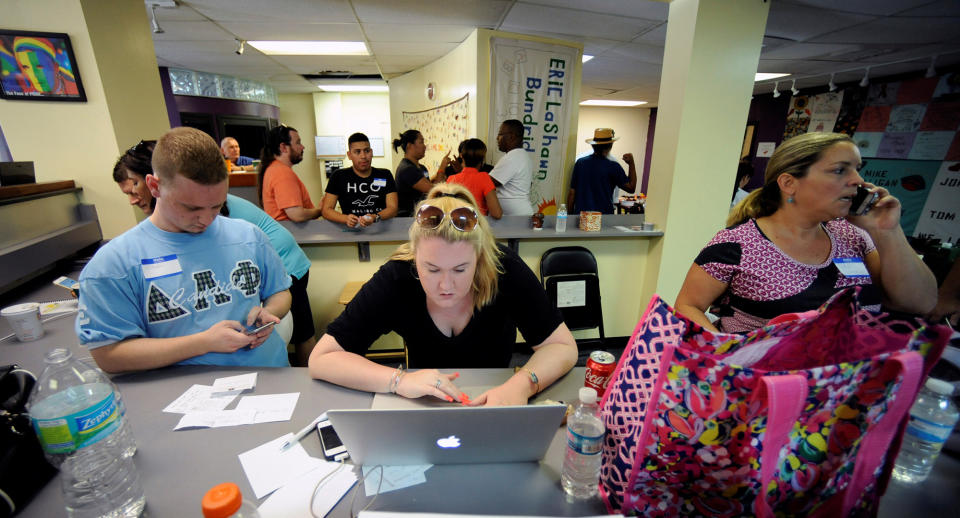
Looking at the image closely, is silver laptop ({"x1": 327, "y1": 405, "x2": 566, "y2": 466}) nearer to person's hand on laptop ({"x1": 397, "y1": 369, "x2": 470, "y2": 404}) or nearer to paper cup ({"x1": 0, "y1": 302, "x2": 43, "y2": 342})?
person's hand on laptop ({"x1": 397, "y1": 369, "x2": 470, "y2": 404})

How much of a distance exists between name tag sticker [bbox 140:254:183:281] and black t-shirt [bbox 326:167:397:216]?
177 cm

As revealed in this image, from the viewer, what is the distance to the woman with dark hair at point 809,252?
1354 mm

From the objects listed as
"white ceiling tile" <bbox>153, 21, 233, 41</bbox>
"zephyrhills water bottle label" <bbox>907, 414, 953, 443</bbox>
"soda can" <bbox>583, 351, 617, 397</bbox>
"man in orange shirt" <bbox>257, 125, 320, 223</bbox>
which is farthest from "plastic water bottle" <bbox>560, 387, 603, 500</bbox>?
"white ceiling tile" <bbox>153, 21, 233, 41</bbox>

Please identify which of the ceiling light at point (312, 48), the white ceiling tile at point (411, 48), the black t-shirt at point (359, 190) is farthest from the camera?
the ceiling light at point (312, 48)

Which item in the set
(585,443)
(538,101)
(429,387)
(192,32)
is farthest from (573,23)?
(192,32)

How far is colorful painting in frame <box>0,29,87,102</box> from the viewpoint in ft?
6.80

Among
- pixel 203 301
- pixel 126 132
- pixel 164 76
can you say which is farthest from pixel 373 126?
pixel 203 301

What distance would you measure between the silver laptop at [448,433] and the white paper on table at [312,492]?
5 centimetres

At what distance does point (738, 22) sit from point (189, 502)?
11.7 ft

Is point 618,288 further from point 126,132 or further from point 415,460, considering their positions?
point 126,132

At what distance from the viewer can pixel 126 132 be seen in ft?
7.90

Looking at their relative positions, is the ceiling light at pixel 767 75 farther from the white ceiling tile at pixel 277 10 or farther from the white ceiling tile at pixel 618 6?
the white ceiling tile at pixel 277 10

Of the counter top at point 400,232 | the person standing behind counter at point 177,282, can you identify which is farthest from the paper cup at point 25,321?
the counter top at point 400,232

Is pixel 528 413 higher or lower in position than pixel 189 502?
higher
